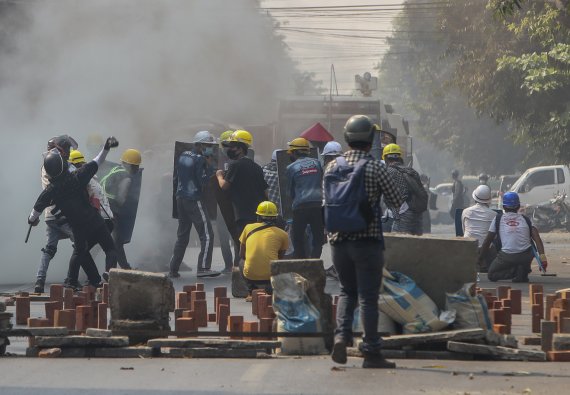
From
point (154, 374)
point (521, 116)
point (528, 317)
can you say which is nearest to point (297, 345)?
point (154, 374)

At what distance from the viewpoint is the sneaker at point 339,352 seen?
7.85 metres

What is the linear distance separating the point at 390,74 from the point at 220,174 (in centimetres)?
12741

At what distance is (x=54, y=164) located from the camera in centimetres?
1328

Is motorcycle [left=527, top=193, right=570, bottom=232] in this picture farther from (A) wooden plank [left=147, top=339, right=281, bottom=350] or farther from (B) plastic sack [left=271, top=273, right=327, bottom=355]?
(A) wooden plank [left=147, top=339, right=281, bottom=350]

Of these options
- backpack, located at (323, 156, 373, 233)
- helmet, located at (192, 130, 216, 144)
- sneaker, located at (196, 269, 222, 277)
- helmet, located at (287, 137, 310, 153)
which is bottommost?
sneaker, located at (196, 269, 222, 277)

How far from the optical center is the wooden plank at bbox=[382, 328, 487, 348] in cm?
827

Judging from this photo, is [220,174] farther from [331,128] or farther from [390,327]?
[331,128]

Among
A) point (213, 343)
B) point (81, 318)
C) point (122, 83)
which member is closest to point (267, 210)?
point (81, 318)

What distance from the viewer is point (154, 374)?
7.71 m

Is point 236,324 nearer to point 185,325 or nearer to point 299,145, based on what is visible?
point 185,325

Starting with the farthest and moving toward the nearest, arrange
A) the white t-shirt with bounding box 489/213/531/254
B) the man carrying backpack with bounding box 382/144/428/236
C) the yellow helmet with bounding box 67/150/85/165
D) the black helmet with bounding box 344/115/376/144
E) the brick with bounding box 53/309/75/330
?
the white t-shirt with bounding box 489/213/531/254
the yellow helmet with bounding box 67/150/85/165
the man carrying backpack with bounding box 382/144/428/236
the brick with bounding box 53/309/75/330
the black helmet with bounding box 344/115/376/144

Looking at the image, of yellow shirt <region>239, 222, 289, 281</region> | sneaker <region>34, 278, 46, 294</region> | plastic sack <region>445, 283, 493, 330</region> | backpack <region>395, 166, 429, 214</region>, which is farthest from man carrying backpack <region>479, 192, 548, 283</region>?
plastic sack <region>445, 283, 493, 330</region>

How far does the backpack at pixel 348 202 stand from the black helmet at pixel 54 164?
226 inches

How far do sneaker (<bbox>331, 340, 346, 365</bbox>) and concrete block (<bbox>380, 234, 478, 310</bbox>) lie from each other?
117cm
